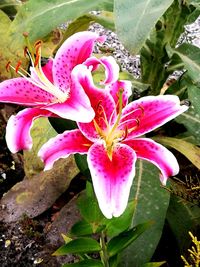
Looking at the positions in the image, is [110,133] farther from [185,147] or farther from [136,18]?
[185,147]

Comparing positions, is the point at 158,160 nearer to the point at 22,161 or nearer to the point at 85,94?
the point at 85,94

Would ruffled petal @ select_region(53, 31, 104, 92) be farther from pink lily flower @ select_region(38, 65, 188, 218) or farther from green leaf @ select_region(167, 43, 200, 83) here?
green leaf @ select_region(167, 43, 200, 83)

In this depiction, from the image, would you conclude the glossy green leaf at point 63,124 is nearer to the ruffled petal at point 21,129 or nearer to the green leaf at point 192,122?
the ruffled petal at point 21,129

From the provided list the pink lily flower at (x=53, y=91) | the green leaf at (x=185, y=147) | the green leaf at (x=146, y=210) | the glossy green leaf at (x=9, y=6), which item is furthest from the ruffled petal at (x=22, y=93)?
the glossy green leaf at (x=9, y=6)

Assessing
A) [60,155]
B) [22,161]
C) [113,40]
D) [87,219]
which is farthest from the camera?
[113,40]

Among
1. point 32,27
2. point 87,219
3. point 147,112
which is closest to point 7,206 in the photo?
point 32,27
